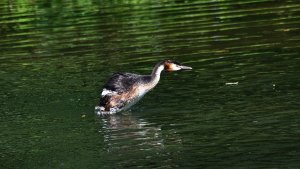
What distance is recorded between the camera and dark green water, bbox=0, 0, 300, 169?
553 inches

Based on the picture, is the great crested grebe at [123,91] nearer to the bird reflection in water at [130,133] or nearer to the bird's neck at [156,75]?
the bird's neck at [156,75]

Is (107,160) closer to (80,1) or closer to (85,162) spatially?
(85,162)

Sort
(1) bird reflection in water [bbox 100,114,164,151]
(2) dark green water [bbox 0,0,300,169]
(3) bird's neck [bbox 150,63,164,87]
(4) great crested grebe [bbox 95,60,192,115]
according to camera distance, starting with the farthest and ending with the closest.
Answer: (3) bird's neck [bbox 150,63,164,87] → (4) great crested grebe [bbox 95,60,192,115] → (1) bird reflection in water [bbox 100,114,164,151] → (2) dark green water [bbox 0,0,300,169]

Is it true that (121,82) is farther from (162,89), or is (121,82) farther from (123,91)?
(162,89)

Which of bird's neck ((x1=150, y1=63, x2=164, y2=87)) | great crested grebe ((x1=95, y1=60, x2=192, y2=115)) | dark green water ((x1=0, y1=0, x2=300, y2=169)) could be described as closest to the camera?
dark green water ((x1=0, y1=0, x2=300, y2=169))

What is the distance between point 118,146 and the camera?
48.0 feet

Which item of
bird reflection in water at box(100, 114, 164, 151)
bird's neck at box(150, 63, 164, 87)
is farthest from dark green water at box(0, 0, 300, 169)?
bird's neck at box(150, 63, 164, 87)

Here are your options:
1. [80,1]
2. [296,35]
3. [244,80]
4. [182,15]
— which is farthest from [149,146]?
[80,1]

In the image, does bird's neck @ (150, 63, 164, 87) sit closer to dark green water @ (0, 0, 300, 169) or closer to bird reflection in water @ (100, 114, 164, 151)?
dark green water @ (0, 0, 300, 169)

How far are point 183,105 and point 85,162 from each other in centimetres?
367

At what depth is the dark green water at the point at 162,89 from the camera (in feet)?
46.1

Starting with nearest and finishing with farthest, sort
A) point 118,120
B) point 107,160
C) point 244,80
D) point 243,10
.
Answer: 1. point 107,160
2. point 118,120
3. point 244,80
4. point 243,10

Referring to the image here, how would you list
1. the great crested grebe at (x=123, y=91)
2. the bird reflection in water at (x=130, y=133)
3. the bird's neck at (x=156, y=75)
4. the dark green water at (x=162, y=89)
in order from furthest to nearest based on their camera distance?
the bird's neck at (x=156, y=75)
the great crested grebe at (x=123, y=91)
the bird reflection in water at (x=130, y=133)
the dark green water at (x=162, y=89)

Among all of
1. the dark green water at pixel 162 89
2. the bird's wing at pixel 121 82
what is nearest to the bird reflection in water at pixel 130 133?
the dark green water at pixel 162 89
